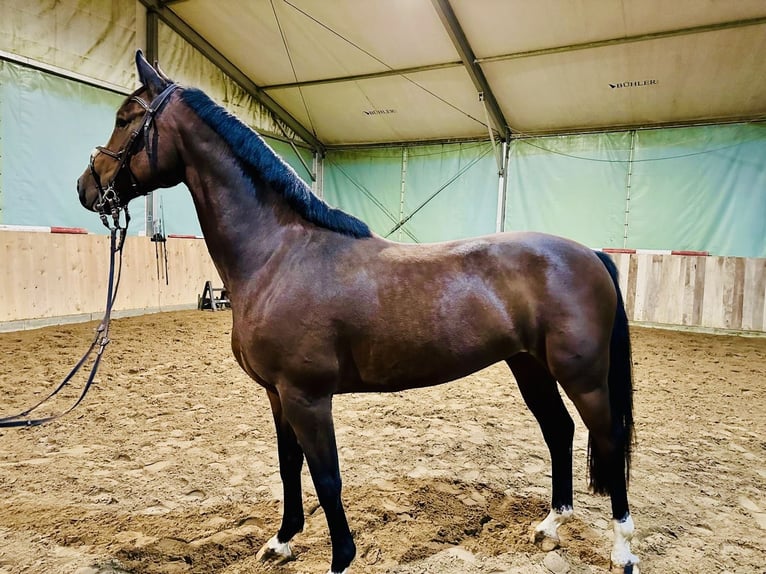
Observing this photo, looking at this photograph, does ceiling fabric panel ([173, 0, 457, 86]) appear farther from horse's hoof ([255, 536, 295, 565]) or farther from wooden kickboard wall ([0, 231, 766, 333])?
horse's hoof ([255, 536, 295, 565])

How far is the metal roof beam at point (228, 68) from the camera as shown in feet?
27.2

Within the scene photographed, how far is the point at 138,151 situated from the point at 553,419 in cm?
210

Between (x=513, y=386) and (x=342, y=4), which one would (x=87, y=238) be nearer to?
(x=342, y=4)

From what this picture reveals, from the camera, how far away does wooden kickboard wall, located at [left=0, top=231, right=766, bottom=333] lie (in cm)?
596

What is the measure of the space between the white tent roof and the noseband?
6.56 meters

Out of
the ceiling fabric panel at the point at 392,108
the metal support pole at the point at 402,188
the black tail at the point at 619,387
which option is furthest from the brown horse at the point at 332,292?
the metal support pole at the point at 402,188

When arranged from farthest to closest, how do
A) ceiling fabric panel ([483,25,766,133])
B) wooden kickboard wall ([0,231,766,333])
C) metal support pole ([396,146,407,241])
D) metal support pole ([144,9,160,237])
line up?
metal support pole ([396,146,407,241])
metal support pole ([144,9,160,237])
ceiling fabric panel ([483,25,766,133])
wooden kickboard wall ([0,231,766,333])

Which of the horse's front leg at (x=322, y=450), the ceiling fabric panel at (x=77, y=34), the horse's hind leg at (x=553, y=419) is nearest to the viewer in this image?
the horse's front leg at (x=322, y=450)

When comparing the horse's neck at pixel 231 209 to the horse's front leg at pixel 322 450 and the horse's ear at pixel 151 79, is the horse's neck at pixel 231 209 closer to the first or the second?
the horse's ear at pixel 151 79

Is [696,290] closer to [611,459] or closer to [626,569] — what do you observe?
[611,459]

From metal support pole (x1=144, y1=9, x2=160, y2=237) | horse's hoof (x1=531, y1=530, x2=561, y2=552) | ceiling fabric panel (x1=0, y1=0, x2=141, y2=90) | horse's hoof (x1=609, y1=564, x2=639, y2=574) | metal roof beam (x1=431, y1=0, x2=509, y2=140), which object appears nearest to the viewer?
horse's hoof (x1=609, y1=564, x2=639, y2=574)

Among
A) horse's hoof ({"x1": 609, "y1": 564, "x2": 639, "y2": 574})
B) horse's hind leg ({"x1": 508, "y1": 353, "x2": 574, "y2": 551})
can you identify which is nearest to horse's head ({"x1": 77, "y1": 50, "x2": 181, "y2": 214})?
horse's hind leg ({"x1": 508, "y1": 353, "x2": 574, "y2": 551})

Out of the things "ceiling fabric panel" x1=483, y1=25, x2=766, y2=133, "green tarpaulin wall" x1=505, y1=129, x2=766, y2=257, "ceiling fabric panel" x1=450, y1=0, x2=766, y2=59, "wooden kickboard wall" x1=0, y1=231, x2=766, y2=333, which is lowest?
"wooden kickboard wall" x1=0, y1=231, x2=766, y2=333

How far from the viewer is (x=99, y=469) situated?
2553 mm
